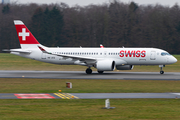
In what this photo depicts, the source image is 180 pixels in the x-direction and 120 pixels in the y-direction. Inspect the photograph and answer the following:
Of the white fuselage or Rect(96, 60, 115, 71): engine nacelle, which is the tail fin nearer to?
the white fuselage

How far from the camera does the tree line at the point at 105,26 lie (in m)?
95.7

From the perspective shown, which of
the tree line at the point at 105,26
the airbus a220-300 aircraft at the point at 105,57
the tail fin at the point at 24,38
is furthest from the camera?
the tree line at the point at 105,26

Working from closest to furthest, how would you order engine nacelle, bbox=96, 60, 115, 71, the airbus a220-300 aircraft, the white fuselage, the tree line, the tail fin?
engine nacelle, bbox=96, 60, 115, 71
the airbus a220-300 aircraft
the white fuselage
the tail fin
the tree line

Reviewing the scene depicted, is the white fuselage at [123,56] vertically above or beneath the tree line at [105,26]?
beneath

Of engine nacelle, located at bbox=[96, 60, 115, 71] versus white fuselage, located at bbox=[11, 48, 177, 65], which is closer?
engine nacelle, located at bbox=[96, 60, 115, 71]

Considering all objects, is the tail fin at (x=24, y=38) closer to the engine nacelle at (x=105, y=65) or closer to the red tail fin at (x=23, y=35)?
the red tail fin at (x=23, y=35)

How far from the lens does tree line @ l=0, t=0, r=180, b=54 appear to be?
95688mm

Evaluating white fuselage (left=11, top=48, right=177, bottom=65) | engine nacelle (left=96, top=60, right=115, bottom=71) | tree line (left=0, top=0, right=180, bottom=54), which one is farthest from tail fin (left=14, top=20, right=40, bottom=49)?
tree line (left=0, top=0, right=180, bottom=54)

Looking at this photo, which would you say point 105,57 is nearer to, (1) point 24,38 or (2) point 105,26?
(1) point 24,38

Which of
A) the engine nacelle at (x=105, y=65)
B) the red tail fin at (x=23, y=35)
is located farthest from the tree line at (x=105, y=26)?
the engine nacelle at (x=105, y=65)

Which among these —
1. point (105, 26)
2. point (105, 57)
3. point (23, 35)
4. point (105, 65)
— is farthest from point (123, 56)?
point (105, 26)

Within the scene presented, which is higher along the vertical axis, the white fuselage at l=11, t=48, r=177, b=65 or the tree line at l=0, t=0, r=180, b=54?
the tree line at l=0, t=0, r=180, b=54

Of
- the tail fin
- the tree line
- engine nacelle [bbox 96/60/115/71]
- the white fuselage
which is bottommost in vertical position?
engine nacelle [bbox 96/60/115/71]

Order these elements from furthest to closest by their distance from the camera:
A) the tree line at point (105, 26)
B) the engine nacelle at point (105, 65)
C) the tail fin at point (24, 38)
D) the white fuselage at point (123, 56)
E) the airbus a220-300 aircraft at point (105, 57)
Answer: the tree line at point (105, 26) < the tail fin at point (24, 38) < the white fuselage at point (123, 56) < the airbus a220-300 aircraft at point (105, 57) < the engine nacelle at point (105, 65)
